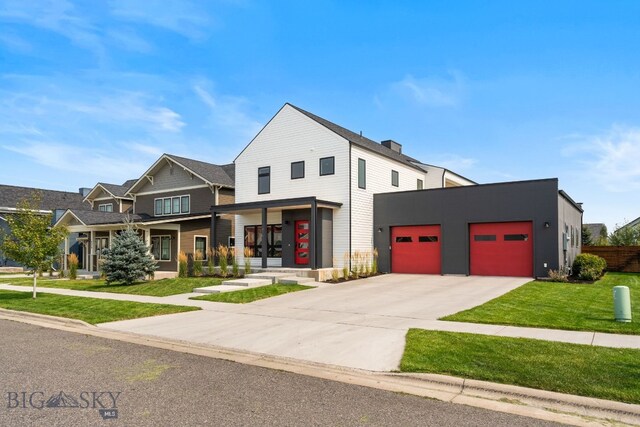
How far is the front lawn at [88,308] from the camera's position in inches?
459

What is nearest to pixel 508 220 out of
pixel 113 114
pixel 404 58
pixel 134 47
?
pixel 404 58

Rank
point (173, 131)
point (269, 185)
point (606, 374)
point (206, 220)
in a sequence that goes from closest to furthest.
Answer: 1. point (606, 374)
2. point (173, 131)
3. point (269, 185)
4. point (206, 220)

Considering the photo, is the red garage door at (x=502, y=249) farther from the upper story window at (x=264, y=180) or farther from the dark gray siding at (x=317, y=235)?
the upper story window at (x=264, y=180)

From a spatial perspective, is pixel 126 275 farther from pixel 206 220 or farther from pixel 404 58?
pixel 404 58

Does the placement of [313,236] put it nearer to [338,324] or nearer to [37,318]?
[338,324]

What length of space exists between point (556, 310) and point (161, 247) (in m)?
23.2

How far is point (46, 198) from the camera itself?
43.1 meters

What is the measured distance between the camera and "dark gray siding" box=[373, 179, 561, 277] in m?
18.6

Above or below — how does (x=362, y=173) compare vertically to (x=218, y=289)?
above

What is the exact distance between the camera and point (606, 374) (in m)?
5.68

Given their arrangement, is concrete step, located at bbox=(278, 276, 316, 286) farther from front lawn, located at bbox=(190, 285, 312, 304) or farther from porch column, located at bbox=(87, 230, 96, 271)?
porch column, located at bbox=(87, 230, 96, 271)

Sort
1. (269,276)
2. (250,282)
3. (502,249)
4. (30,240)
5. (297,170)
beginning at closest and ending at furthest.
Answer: (30,240) → (250,282) → (269,276) → (502,249) → (297,170)

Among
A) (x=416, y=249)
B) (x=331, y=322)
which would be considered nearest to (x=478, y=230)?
(x=416, y=249)

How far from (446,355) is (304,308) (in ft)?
19.9
